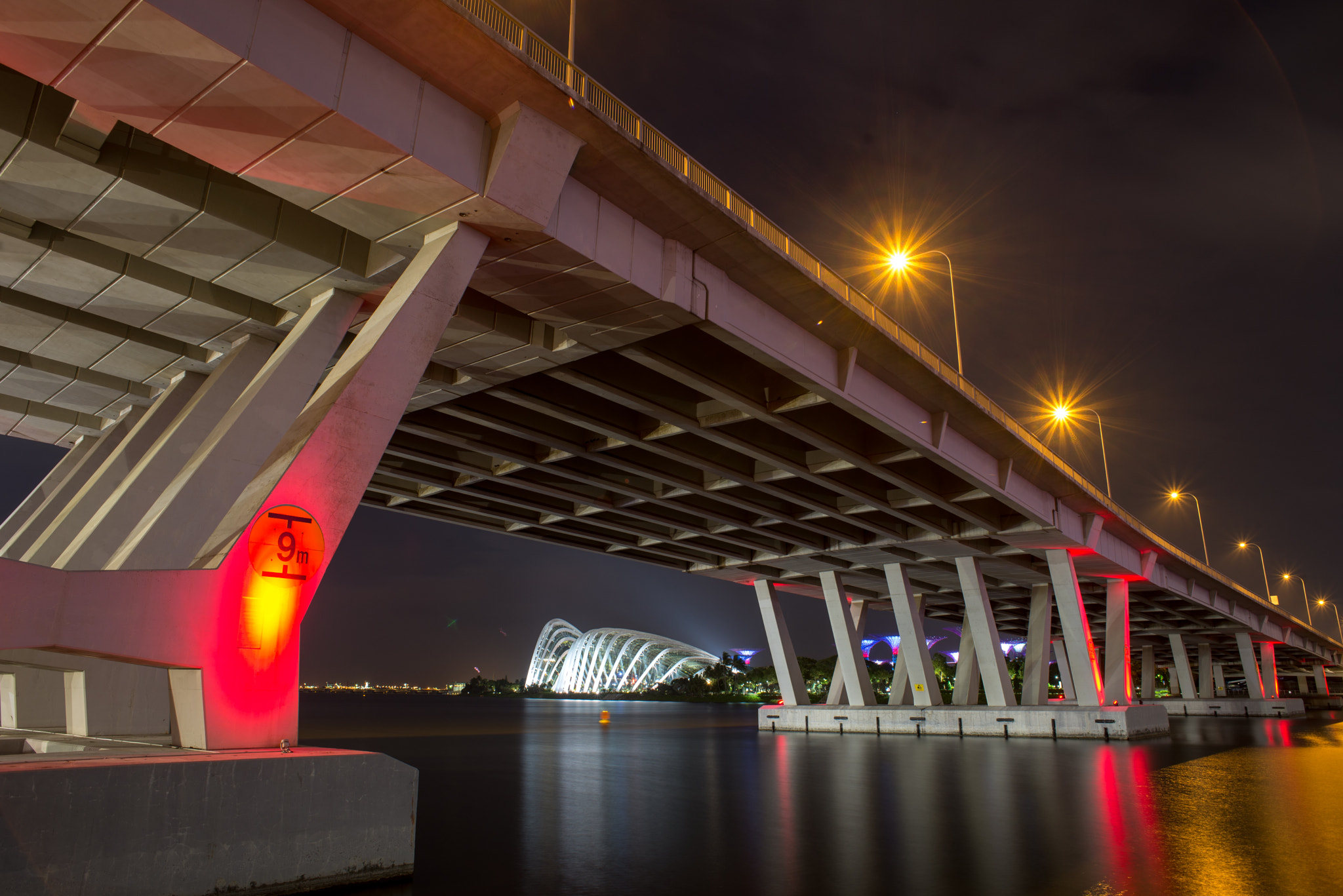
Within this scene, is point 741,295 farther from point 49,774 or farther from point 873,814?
point 49,774

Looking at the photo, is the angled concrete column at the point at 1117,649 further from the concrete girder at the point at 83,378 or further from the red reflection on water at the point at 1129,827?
the concrete girder at the point at 83,378

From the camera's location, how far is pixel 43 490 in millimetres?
24750

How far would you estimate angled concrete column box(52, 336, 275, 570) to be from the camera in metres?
14.3

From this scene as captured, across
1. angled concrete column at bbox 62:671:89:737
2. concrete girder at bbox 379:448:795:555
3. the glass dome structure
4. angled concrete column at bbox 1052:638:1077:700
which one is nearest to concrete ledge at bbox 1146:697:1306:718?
angled concrete column at bbox 1052:638:1077:700

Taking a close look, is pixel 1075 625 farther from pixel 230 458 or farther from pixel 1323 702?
pixel 1323 702

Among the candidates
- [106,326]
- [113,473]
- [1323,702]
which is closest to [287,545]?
[106,326]

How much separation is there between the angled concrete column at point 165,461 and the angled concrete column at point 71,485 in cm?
492

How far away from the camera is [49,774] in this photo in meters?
6.36

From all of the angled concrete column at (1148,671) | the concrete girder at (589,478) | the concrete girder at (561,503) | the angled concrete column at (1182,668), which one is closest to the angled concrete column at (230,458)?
the concrete girder at (589,478)

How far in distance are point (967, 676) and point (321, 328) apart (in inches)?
1618

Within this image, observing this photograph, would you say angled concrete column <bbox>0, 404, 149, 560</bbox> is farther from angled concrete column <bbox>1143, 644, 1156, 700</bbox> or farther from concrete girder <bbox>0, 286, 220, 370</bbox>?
angled concrete column <bbox>1143, 644, 1156, 700</bbox>

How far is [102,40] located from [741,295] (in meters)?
11.8

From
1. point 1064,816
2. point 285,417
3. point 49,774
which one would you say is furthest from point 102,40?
point 1064,816

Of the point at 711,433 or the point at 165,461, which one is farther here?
the point at 711,433
